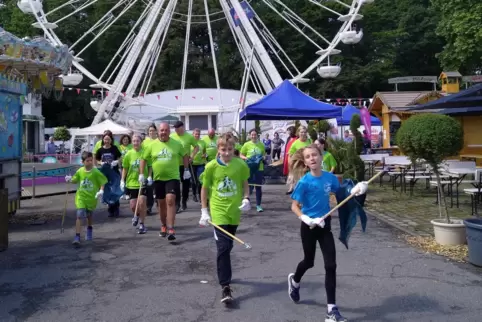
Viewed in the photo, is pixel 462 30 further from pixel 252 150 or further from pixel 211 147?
pixel 252 150

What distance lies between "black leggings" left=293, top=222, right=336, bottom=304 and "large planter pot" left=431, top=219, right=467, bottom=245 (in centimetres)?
311

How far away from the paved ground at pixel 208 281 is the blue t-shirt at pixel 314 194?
92 cm

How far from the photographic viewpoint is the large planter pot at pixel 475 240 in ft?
19.2

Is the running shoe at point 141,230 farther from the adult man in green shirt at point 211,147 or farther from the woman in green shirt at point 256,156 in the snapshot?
the adult man in green shirt at point 211,147

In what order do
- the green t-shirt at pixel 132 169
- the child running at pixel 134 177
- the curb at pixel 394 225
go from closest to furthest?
the curb at pixel 394 225 → the child running at pixel 134 177 → the green t-shirt at pixel 132 169

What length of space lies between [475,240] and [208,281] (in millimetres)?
3152

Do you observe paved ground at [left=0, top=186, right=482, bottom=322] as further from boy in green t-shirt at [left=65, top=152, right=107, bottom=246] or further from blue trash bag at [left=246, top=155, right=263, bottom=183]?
blue trash bag at [left=246, top=155, right=263, bottom=183]

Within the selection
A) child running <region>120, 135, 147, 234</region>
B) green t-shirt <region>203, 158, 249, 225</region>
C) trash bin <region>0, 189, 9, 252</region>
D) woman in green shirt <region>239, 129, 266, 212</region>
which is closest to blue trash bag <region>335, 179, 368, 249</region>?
green t-shirt <region>203, 158, 249, 225</region>

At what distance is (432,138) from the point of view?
7.23 metres

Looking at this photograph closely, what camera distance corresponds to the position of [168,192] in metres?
7.75

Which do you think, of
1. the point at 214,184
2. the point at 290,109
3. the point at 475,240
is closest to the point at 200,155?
the point at 290,109

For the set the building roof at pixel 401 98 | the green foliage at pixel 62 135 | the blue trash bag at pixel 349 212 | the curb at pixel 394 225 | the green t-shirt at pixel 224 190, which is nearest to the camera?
the blue trash bag at pixel 349 212

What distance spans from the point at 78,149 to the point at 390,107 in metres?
19.0

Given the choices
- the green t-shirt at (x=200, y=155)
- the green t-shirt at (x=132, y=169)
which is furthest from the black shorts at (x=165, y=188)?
the green t-shirt at (x=200, y=155)
